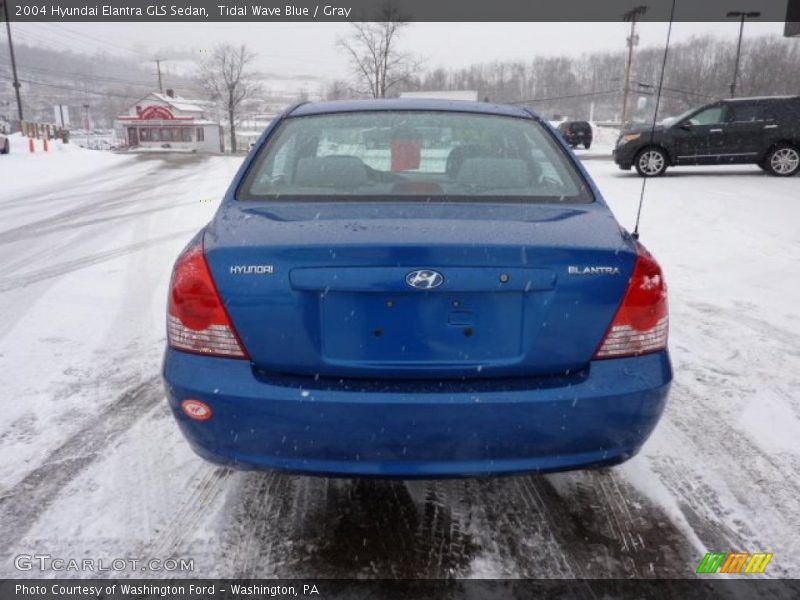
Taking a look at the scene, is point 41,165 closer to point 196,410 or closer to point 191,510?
point 191,510

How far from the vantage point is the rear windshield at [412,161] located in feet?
8.48

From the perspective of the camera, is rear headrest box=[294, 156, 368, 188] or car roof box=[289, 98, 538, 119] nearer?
rear headrest box=[294, 156, 368, 188]

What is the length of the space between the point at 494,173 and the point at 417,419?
4.28 ft

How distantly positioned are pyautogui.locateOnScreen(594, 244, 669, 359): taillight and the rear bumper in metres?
0.05

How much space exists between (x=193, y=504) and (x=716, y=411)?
8.91 feet

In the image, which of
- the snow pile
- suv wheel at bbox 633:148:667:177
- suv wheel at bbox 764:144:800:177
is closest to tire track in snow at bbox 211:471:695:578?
the snow pile

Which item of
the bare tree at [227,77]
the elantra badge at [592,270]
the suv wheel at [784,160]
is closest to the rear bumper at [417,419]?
the elantra badge at [592,270]

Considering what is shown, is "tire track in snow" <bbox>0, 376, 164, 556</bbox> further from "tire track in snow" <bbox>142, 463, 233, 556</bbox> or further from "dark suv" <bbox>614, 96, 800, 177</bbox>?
"dark suv" <bbox>614, 96, 800, 177</bbox>

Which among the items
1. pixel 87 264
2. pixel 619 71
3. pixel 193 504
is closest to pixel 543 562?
pixel 193 504

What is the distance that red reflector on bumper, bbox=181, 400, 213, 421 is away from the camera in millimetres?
1994

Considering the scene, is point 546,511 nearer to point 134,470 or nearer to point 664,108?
point 134,470

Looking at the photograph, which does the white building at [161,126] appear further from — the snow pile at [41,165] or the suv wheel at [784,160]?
the suv wheel at [784,160]

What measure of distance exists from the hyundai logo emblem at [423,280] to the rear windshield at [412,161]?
65 cm

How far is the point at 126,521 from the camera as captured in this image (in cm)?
237
